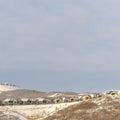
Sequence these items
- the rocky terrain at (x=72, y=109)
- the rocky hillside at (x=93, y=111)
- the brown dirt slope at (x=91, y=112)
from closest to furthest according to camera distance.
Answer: the brown dirt slope at (x=91, y=112) → the rocky hillside at (x=93, y=111) → the rocky terrain at (x=72, y=109)

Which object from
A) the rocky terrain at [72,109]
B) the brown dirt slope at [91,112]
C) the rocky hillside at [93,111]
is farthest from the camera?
the rocky terrain at [72,109]

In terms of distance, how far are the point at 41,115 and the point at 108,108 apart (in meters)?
13.4

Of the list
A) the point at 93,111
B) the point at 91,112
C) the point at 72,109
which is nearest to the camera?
the point at 91,112

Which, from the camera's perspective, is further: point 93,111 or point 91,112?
point 93,111

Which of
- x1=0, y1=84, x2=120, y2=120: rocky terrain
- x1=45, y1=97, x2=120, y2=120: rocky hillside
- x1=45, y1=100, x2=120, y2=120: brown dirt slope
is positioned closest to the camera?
x1=45, y1=100, x2=120, y2=120: brown dirt slope

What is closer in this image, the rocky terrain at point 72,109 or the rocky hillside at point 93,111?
the rocky hillside at point 93,111

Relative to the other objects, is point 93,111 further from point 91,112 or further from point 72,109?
point 72,109

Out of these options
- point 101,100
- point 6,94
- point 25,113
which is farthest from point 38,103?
point 6,94

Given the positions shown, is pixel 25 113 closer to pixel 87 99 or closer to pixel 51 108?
pixel 51 108

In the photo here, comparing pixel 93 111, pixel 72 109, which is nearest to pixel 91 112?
pixel 93 111

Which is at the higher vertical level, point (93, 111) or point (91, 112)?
point (93, 111)

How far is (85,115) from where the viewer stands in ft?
270

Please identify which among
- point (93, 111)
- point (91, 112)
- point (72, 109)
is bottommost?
point (91, 112)

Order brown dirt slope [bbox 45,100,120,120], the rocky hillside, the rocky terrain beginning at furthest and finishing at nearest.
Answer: the rocky terrain
the rocky hillside
brown dirt slope [bbox 45,100,120,120]
